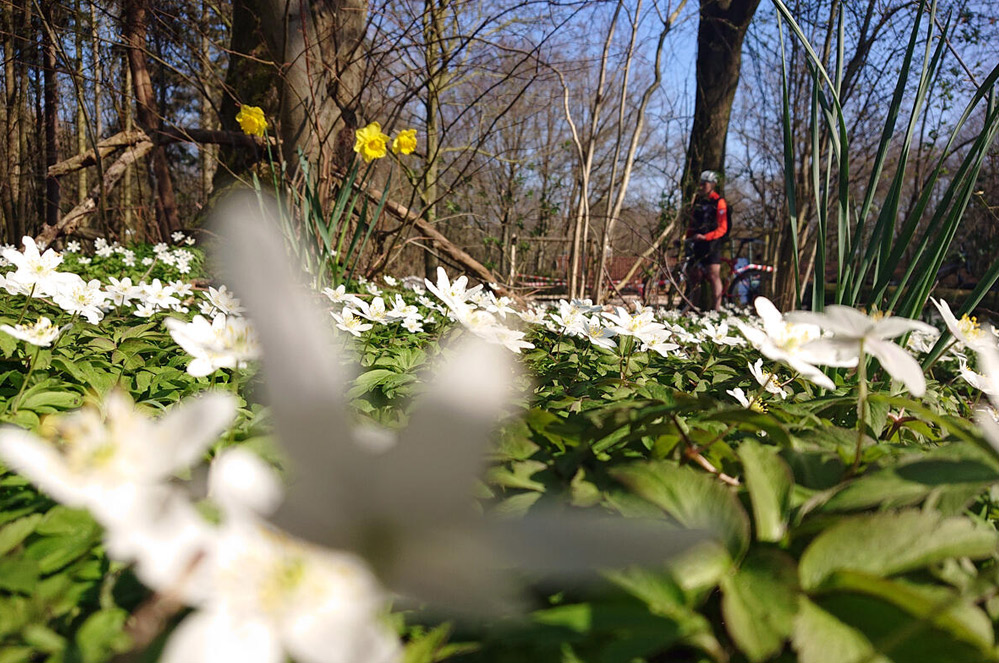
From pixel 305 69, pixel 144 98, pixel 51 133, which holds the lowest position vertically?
pixel 51 133

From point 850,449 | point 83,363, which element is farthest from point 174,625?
point 83,363

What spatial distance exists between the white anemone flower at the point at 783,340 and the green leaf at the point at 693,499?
288 mm

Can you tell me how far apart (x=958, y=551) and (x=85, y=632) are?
0.69 metres

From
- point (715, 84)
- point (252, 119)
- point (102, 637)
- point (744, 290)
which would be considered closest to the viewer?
point (102, 637)

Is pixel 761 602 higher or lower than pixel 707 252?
higher

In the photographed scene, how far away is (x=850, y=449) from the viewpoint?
0.75 meters

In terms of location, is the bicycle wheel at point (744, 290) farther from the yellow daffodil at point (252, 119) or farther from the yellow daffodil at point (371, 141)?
the yellow daffodil at point (252, 119)

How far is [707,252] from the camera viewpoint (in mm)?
6355

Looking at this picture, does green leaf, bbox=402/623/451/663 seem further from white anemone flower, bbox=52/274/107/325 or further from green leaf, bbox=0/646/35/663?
white anemone flower, bbox=52/274/107/325

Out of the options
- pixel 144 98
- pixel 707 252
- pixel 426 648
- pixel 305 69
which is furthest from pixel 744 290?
pixel 426 648

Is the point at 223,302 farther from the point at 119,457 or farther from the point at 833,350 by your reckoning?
the point at 833,350

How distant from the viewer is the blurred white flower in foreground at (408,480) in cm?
33

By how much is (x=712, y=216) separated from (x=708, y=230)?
16cm

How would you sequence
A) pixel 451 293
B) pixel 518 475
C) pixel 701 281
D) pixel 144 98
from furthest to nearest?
1. pixel 701 281
2. pixel 144 98
3. pixel 451 293
4. pixel 518 475
